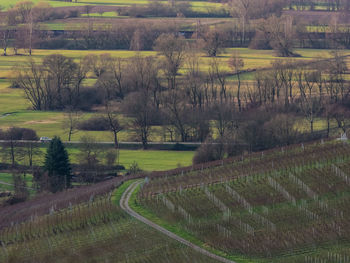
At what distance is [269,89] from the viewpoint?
89.0 metres

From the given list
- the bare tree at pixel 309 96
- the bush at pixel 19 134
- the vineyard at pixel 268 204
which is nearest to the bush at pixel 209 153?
the vineyard at pixel 268 204

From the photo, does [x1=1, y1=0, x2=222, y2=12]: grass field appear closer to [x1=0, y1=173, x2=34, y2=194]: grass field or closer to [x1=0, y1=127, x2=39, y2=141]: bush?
[x1=0, y1=127, x2=39, y2=141]: bush

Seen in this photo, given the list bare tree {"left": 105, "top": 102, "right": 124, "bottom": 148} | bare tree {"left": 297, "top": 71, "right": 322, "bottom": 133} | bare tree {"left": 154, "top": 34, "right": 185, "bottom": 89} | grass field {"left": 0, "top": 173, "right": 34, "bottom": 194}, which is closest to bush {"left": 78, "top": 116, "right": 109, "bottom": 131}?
bare tree {"left": 105, "top": 102, "right": 124, "bottom": 148}

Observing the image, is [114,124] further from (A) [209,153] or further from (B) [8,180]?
(B) [8,180]

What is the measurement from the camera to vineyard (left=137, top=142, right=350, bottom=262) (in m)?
39.8

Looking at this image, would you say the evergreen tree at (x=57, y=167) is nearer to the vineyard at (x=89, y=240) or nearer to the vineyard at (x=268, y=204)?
the vineyard at (x=268, y=204)

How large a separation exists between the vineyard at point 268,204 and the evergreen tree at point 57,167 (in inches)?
305

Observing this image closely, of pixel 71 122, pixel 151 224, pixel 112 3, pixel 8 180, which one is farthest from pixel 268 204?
pixel 112 3

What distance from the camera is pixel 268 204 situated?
45.3 meters

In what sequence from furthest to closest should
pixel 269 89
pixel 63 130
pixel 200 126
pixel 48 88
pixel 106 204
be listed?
pixel 48 88, pixel 269 89, pixel 63 130, pixel 200 126, pixel 106 204

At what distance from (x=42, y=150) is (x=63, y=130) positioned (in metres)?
9.38

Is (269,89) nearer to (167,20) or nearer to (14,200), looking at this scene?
(14,200)

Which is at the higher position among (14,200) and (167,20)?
(167,20)

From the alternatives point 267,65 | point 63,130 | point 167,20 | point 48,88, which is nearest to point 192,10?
point 167,20
